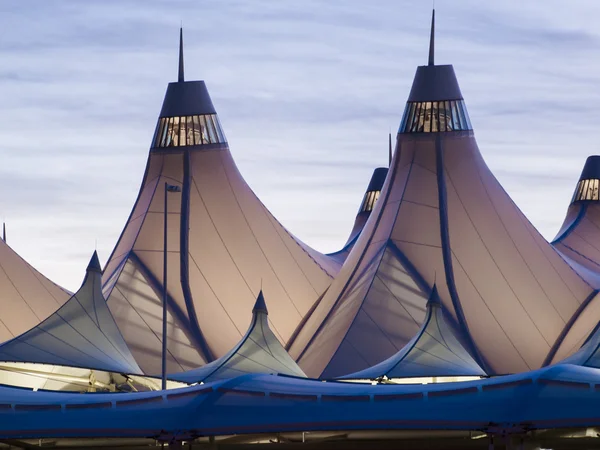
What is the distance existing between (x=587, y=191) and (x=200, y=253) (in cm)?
1895

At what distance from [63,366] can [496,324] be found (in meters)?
13.6

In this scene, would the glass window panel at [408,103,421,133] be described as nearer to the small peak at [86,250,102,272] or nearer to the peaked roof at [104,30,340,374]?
the peaked roof at [104,30,340,374]

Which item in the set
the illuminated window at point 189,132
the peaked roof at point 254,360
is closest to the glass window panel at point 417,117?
the illuminated window at point 189,132

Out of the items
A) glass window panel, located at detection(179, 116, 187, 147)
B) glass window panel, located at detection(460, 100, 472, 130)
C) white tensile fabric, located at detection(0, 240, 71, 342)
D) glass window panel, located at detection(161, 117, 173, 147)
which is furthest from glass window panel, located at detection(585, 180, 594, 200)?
white tensile fabric, located at detection(0, 240, 71, 342)

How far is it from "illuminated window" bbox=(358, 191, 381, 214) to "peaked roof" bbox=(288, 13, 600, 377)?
19819mm

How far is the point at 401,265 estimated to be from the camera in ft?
212

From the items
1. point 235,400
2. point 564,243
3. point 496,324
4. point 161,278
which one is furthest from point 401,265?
point 235,400

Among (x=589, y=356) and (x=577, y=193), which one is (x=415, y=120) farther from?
(x=589, y=356)

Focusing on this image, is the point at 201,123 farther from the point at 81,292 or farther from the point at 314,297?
the point at 81,292

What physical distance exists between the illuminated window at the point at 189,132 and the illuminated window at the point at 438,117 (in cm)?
701

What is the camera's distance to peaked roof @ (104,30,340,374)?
65812 mm

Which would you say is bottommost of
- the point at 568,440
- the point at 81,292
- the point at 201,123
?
the point at 568,440

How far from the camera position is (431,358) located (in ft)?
184

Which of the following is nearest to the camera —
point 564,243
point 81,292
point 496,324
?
point 81,292
